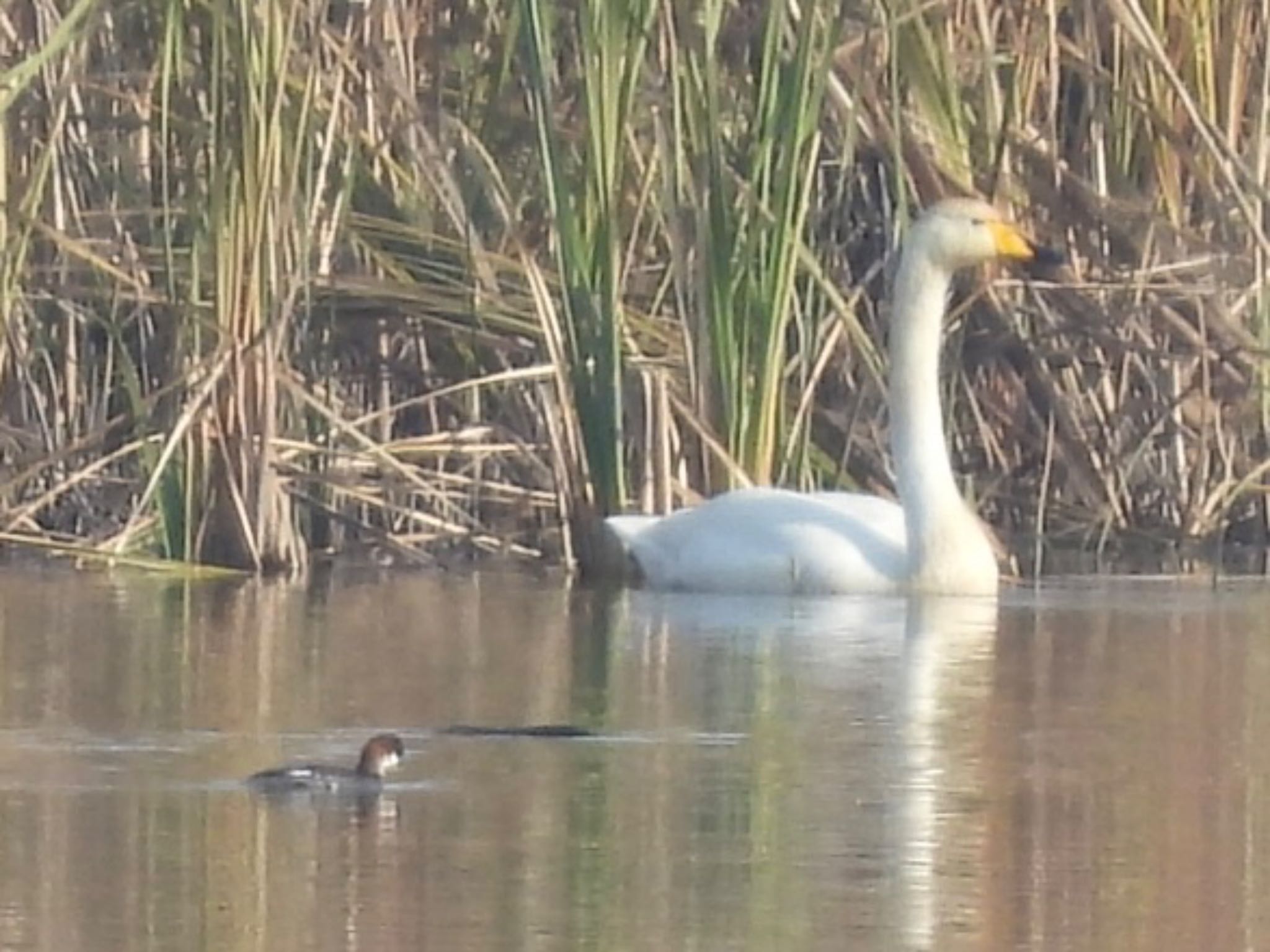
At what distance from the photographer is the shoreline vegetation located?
11.0 m

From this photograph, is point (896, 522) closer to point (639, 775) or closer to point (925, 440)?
point (925, 440)

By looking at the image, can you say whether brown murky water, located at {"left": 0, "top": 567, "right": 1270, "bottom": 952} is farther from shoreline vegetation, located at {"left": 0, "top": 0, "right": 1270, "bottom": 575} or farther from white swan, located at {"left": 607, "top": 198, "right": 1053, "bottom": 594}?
shoreline vegetation, located at {"left": 0, "top": 0, "right": 1270, "bottom": 575}

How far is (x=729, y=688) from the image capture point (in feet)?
27.2

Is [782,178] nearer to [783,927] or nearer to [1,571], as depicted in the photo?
[1,571]

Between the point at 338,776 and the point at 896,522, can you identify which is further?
the point at 896,522

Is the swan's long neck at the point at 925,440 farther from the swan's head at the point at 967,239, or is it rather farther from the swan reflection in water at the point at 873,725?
the swan reflection in water at the point at 873,725

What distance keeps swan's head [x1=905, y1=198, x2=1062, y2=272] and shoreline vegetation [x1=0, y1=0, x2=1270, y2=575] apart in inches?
5.6

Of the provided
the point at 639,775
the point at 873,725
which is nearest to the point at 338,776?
the point at 639,775

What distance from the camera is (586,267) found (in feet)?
36.4

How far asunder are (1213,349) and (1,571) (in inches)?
139

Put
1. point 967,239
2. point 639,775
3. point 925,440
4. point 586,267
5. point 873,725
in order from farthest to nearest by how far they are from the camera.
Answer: point 967,239 < point 925,440 < point 586,267 < point 873,725 < point 639,775

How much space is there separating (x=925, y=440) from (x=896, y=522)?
10.3 inches

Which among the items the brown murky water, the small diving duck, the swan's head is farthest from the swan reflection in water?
the swan's head

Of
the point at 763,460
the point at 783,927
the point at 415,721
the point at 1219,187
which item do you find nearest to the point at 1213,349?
the point at 1219,187
